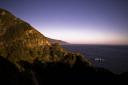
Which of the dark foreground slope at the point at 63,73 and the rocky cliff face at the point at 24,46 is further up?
the rocky cliff face at the point at 24,46

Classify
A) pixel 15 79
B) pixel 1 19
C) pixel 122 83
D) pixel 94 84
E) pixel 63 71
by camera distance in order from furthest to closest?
pixel 1 19
pixel 63 71
pixel 94 84
pixel 122 83
pixel 15 79

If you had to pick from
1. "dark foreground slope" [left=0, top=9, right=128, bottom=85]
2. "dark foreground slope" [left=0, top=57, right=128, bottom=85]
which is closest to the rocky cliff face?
"dark foreground slope" [left=0, top=9, right=128, bottom=85]

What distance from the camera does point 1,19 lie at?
60438 millimetres

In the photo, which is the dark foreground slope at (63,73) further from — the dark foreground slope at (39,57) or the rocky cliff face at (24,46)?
the rocky cliff face at (24,46)

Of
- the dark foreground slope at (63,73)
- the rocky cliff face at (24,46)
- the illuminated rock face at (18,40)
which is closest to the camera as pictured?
the dark foreground slope at (63,73)

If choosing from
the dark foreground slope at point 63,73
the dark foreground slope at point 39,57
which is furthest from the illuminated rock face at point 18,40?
the dark foreground slope at point 63,73

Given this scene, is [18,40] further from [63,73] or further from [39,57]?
[63,73]

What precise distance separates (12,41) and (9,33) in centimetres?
386

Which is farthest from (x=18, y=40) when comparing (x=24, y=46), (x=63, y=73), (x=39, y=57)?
(x=63, y=73)

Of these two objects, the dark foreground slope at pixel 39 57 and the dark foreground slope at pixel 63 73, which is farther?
the dark foreground slope at pixel 39 57

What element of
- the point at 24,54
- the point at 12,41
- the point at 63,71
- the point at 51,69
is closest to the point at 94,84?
the point at 63,71

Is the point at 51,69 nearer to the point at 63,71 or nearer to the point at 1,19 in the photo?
the point at 63,71

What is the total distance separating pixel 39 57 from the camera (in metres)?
53.7

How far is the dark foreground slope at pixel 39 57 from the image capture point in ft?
137
